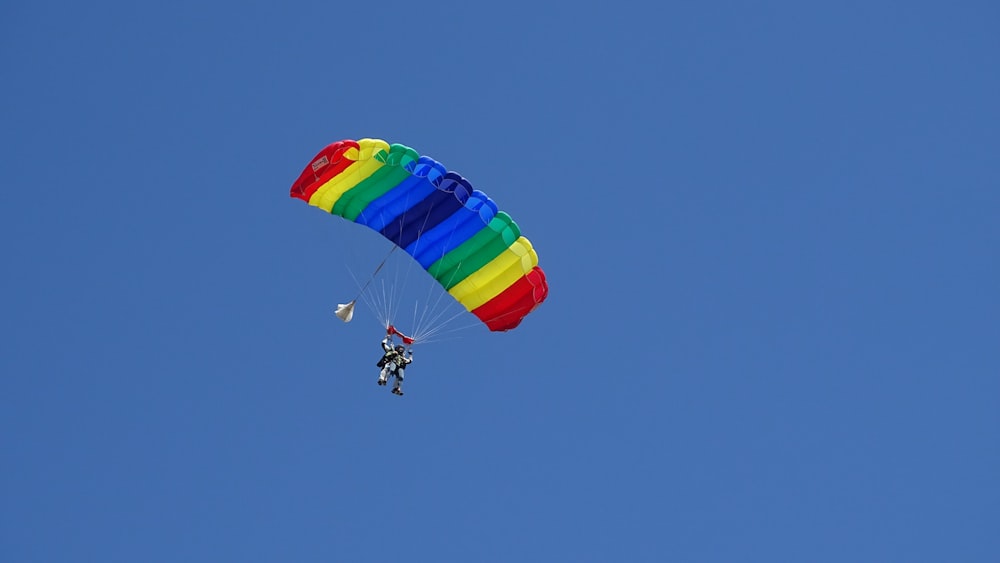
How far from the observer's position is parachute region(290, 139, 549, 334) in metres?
25.6

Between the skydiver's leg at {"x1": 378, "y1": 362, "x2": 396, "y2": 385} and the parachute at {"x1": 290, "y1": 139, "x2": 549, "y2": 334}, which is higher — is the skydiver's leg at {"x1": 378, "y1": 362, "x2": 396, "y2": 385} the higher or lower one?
the lower one

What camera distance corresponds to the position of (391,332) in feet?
84.7

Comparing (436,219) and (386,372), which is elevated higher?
(436,219)

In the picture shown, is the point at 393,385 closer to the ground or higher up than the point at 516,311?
closer to the ground

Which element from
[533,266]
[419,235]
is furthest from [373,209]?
[533,266]

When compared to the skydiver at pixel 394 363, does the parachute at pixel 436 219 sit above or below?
above

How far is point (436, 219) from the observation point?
1027 inches

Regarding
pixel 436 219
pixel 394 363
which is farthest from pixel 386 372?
pixel 436 219

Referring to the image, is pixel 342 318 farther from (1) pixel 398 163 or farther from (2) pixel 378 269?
(1) pixel 398 163

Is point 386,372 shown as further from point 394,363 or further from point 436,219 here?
point 436,219

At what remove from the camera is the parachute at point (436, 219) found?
25609mm

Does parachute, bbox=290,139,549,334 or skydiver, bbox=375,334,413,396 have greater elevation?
parachute, bbox=290,139,549,334

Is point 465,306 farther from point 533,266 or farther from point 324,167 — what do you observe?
point 324,167

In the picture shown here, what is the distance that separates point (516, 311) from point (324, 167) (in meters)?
3.94
